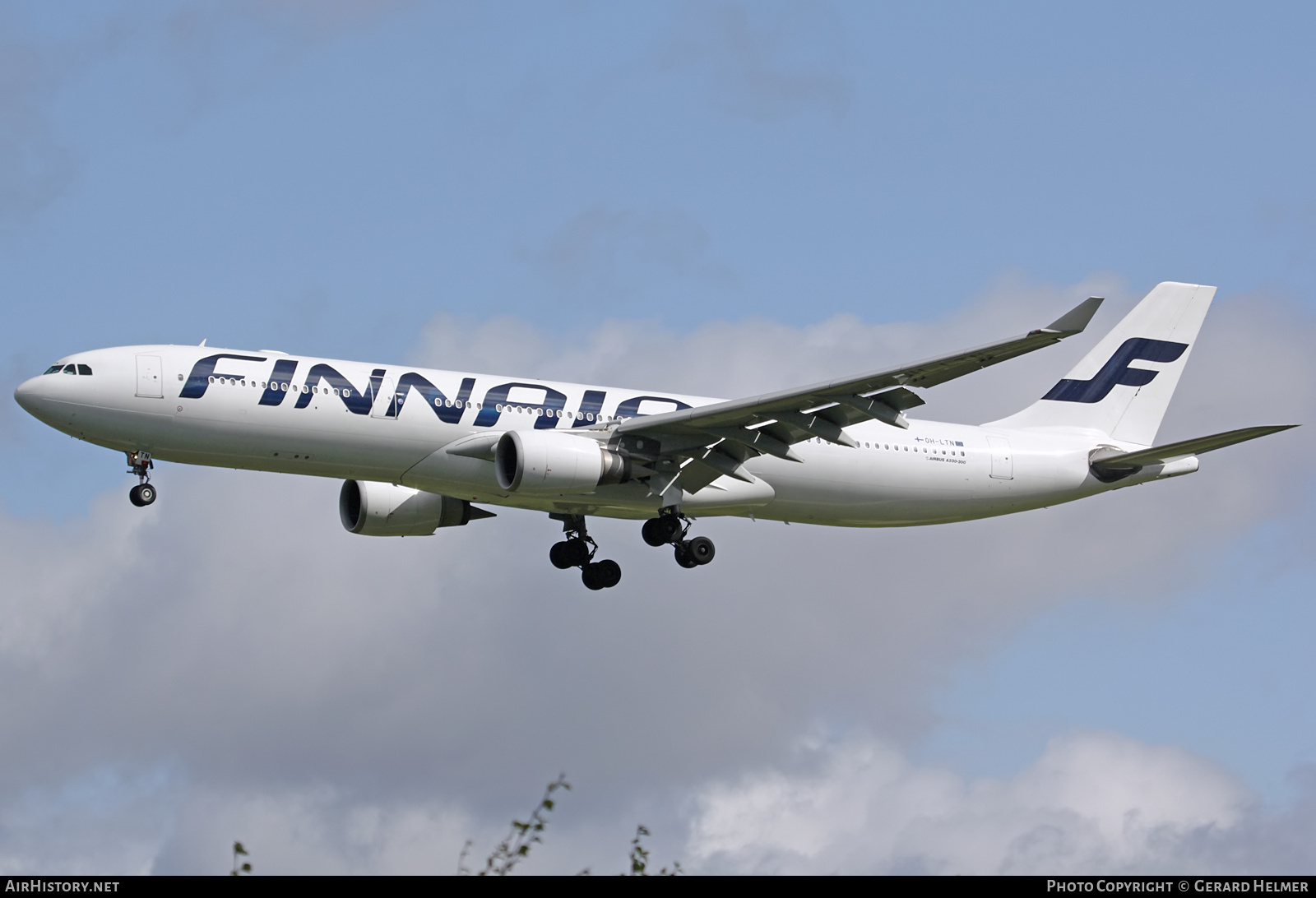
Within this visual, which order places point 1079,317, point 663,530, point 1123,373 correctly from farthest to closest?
point 1123,373 → point 663,530 → point 1079,317

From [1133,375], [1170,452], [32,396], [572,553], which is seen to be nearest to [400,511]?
[572,553]

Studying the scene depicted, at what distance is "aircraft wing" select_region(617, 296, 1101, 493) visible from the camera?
36031mm

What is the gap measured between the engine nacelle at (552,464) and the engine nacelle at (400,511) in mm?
7135

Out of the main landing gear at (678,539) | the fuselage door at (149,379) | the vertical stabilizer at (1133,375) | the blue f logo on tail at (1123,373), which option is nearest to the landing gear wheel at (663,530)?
the main landing gear at (678,539)

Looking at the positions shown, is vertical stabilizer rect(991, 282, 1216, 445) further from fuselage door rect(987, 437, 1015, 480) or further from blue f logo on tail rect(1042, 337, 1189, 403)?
fuselage door rect(987, 437, 1015, 480)

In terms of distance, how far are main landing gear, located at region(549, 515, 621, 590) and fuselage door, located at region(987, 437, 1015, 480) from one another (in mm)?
11248

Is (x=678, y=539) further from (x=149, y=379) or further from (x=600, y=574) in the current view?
(x=149, y=379)

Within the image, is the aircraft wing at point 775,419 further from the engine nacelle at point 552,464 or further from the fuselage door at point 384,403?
the fuselage door at point 384,403

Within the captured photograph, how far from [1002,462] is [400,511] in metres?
17.2

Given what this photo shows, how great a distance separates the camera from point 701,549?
4259 centimetres

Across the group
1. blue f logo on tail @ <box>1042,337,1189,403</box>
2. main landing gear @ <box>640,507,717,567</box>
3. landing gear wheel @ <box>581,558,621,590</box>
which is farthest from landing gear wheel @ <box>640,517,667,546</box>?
blue f logo on tail @ <box>1042,337,1189,403</box>

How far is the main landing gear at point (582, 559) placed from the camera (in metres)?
46.8
